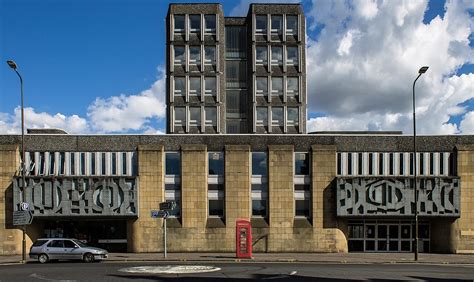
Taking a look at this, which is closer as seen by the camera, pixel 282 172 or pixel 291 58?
pixel 282 172

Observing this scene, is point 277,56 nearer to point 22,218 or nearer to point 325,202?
point 325,202

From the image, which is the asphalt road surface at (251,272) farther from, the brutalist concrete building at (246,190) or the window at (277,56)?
the window at (277,56)

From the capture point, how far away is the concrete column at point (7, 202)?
33.5 m

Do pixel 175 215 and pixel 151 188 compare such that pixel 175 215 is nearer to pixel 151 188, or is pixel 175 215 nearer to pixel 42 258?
pixel 151 188

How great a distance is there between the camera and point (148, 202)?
111 ft

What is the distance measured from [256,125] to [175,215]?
86.1 ft

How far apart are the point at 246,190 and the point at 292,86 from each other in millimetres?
27508

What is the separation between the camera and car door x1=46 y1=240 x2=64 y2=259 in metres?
28.4

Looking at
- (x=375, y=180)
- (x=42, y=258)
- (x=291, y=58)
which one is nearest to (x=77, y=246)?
(x=42, y=258)

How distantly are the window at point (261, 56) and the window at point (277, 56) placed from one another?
86 cm

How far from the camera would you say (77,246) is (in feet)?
93.6

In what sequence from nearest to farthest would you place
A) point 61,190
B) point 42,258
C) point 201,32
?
point 42,258
point 61,190
point 201,32

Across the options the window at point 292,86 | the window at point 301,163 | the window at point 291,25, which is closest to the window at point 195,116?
the window at point 292,86

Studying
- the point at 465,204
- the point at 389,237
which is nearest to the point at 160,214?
the point at 389,237
